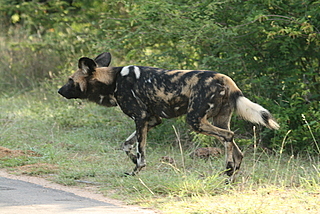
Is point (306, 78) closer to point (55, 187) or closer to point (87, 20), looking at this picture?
point (55, 187)

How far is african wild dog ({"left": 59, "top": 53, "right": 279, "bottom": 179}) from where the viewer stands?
4875mm

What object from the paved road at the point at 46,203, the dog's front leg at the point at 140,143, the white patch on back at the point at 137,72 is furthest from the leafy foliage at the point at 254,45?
the paved road at the point at 46,203

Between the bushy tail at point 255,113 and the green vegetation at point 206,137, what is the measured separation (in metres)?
0.39

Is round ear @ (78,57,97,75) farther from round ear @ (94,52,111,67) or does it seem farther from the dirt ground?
the dirt ground

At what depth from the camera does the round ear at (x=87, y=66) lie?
17.6 ft

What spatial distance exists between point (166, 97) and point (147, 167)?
1000mm

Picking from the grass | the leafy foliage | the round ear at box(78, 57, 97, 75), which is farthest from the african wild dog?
the leafy foliage

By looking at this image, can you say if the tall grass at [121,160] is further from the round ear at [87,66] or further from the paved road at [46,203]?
the round ear at [87,66]

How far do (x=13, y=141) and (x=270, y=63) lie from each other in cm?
367

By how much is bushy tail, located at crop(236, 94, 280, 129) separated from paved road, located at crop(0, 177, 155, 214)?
1.50 metres

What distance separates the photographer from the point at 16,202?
389cm

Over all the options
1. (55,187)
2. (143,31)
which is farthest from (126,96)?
(143,31)

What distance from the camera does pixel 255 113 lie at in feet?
15.7

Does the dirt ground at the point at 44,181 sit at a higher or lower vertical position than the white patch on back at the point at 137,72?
lower
